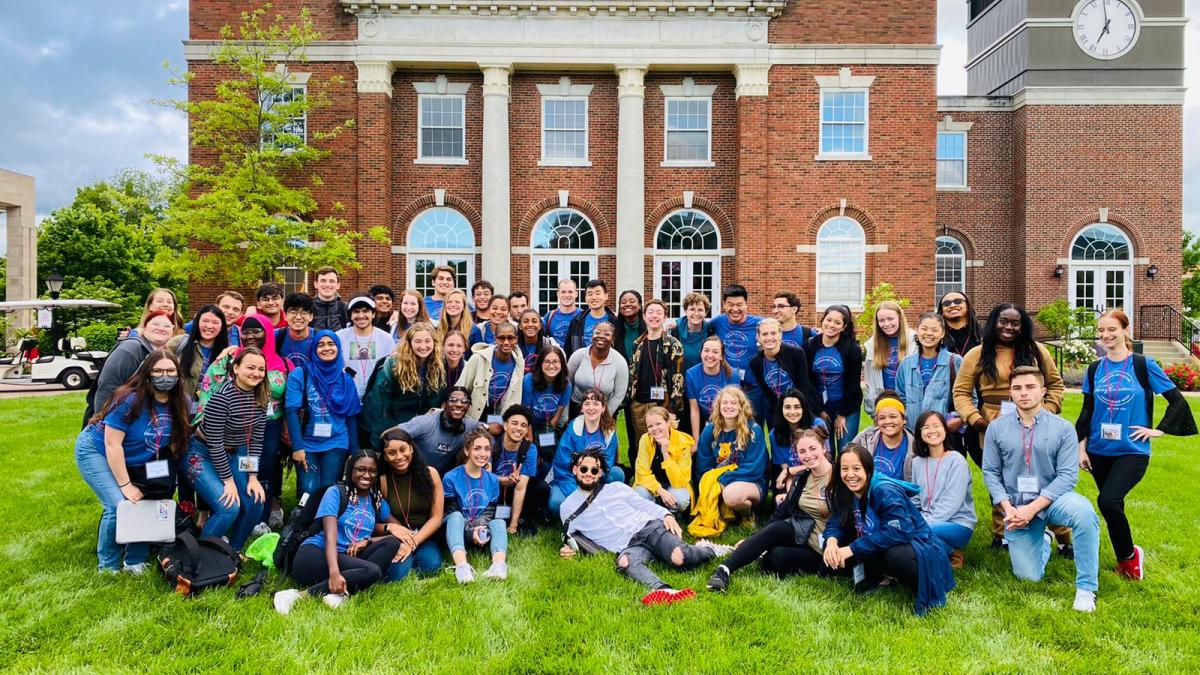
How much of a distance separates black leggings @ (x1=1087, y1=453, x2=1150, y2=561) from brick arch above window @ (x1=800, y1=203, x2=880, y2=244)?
1376 cm

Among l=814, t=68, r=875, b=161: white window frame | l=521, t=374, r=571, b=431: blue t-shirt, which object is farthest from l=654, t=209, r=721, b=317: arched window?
l=521, t=374, r=571, b=431: blue t-shirt

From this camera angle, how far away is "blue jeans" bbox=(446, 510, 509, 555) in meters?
5.45

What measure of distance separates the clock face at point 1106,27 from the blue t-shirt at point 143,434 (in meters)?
25.2

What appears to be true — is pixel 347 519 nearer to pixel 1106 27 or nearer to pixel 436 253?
pixel 436 253

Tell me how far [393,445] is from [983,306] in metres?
21.0

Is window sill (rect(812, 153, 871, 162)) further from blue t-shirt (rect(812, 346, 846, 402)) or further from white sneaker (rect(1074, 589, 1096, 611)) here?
white sneaker (rect(1074, 589, 1096, 611))

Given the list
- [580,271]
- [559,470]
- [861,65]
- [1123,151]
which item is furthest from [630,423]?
[1123,151]

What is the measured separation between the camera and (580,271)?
63.3 ft

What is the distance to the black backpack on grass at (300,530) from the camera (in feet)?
16.8

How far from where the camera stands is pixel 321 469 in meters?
6.12

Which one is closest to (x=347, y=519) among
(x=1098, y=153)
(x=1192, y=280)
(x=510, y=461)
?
(x=510, y=461)

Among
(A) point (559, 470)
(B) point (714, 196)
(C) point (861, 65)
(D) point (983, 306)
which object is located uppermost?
(C) point (861, 65)

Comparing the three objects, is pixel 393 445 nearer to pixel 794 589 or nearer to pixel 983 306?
pixel 794 589

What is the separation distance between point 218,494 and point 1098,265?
23.6m
